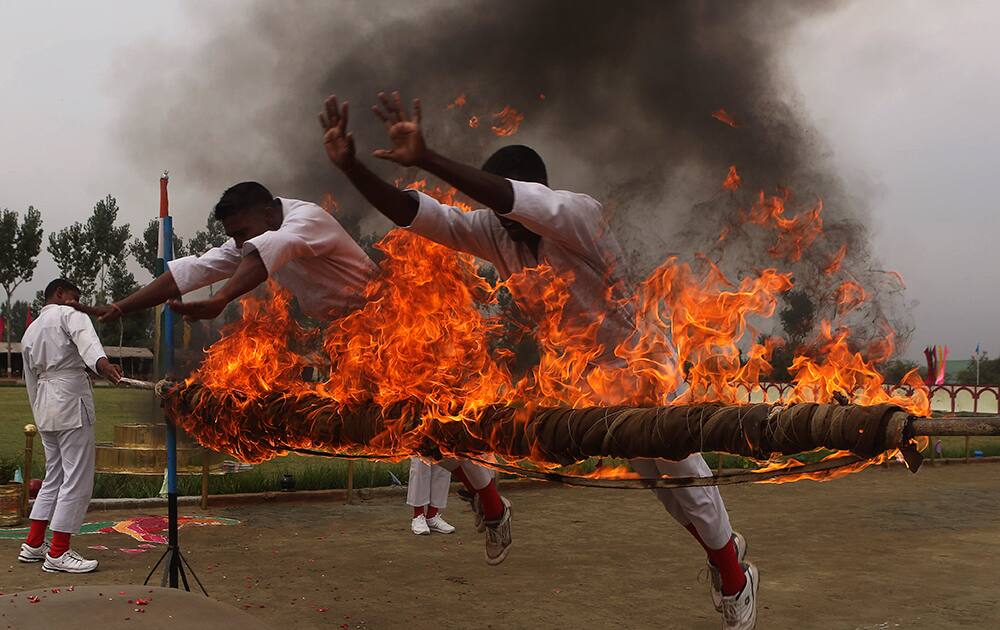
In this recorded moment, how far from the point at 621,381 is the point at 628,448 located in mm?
744

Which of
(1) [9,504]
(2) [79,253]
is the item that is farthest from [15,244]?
(1) [9,504]

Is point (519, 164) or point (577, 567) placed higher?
point (519, 164)

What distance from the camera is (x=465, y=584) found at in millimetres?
5660

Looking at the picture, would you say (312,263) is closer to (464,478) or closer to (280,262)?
(280,262)

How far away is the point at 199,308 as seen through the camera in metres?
3.72

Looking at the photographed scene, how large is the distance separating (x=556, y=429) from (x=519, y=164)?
120 centimetres

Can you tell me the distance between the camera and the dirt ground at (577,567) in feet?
16.3

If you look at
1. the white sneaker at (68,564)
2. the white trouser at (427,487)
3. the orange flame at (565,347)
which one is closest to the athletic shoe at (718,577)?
the orange flame at (565,347)

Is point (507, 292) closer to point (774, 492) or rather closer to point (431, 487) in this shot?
point (431, 487)

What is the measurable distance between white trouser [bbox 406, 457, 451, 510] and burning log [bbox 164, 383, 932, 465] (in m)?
3.17

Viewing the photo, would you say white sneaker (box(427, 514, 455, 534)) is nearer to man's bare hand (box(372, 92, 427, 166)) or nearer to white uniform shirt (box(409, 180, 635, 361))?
white uniform shirt (box(409, 180, 635, 361))

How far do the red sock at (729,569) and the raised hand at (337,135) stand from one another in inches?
92.6

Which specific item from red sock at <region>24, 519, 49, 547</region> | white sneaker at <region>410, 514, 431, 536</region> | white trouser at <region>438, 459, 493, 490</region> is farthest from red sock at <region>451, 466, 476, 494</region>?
red sock at <region>24, 519, 49, 547</region>

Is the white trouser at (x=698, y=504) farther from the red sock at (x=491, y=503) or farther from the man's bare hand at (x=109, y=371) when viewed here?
the man's bare hand at (x=109, y=371)
